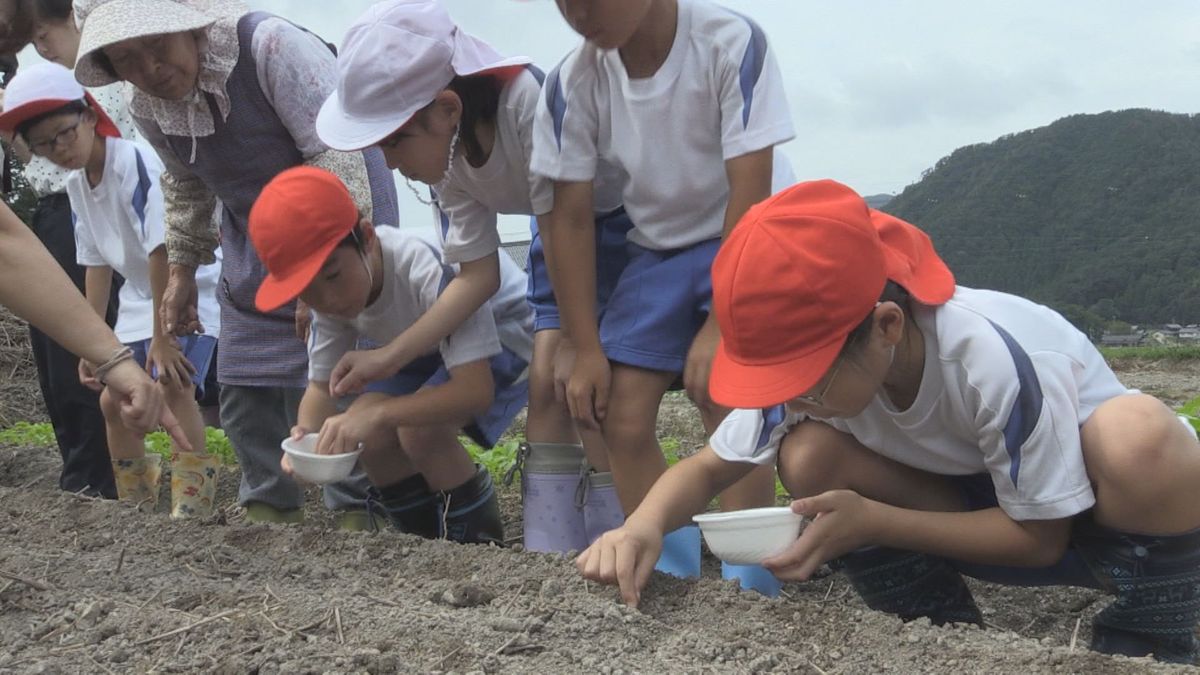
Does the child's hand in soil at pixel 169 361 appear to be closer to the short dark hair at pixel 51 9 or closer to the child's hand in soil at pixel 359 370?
the child's hand in soil at pixel 359 370

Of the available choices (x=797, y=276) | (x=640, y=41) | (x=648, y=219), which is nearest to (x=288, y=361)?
(x=648, y=219)

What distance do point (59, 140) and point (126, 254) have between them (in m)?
0.48

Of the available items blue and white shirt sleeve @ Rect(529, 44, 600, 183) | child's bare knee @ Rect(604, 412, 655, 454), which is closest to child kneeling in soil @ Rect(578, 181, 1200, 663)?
child's bare knee @ Rect(604, 412, 655, 454)

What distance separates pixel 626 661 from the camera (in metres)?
1.83

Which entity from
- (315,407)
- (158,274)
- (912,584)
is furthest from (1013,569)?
(158,274)

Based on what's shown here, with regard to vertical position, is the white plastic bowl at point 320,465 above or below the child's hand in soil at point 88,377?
above

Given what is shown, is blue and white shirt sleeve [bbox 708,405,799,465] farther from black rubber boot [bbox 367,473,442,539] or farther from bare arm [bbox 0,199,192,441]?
black rubber boot [bbox 367,473,442,539]

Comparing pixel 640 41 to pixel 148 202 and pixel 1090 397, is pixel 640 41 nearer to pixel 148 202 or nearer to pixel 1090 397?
pixel 1090 397

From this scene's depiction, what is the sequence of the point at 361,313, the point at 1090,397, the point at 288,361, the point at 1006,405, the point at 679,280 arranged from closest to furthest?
the point at 1006,405 → the point at 1090,397 → the point at 679,280 → the point at 361,313 → the point at 288,361

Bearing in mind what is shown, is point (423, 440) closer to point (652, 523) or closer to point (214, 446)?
point (652, 523)

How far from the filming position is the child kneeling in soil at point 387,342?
116 inches

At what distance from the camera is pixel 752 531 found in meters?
1.94

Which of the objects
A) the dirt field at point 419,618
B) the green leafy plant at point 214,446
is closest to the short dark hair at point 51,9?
the green leafy plant at point 214,446

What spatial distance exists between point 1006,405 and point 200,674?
4.62 feet
